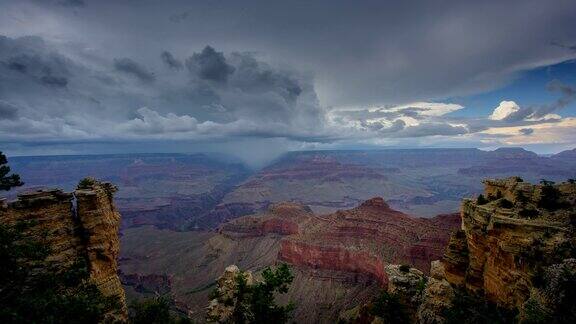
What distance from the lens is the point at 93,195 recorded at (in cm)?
2708

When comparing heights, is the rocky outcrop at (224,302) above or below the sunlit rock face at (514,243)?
below

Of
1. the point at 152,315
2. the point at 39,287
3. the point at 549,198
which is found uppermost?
the point at 549,198

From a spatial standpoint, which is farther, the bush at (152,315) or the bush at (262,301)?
the bush at (152,315)

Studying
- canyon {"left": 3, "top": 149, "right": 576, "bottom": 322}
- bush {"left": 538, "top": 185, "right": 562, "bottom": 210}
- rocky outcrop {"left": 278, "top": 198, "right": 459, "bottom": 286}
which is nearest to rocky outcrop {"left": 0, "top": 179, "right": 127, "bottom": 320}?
canyon {"left": 3, "top": 149, "right": 576, "bottom": 322}

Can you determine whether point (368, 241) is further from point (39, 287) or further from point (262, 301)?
point (39, 287)

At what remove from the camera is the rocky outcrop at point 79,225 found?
2466cm

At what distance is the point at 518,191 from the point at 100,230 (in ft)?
114

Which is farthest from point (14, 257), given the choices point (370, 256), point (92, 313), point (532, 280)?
point (370, 256)

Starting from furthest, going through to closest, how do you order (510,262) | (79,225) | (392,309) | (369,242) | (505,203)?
(369,242) → (392,309) → (505,203) → (79,225) → (510,262)

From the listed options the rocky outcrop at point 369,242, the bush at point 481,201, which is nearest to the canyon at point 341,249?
the rocky outcrop at point 369,242

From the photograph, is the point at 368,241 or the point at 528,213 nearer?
the point at 528,213

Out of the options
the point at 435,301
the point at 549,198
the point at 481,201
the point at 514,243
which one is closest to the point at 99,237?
the point at 435,301

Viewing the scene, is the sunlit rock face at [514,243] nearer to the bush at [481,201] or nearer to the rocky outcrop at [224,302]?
the bush at [481,201]

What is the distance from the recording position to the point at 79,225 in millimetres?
27219
